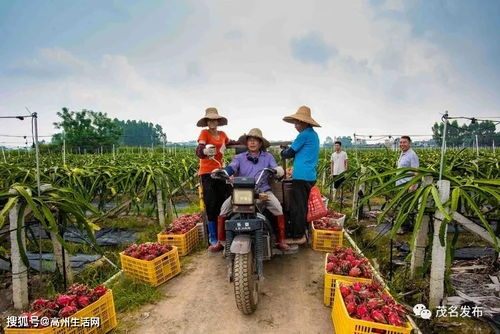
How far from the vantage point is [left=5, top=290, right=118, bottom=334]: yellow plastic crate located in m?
2.36

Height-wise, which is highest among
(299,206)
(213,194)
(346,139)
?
(346,139)

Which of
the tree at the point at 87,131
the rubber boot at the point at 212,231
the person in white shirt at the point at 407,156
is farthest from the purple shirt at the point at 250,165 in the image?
the tree at the point at 87,131

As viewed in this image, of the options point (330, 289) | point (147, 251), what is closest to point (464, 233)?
point (330, 289)

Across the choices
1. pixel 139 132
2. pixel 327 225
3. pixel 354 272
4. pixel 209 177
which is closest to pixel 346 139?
pixel 327 225

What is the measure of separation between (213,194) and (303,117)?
1605mm

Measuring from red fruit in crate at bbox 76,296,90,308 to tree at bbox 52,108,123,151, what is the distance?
132ft

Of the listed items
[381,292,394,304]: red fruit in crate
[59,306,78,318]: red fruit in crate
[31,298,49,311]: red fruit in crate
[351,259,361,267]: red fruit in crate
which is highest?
[351,259,361,267]: red fruit in crate

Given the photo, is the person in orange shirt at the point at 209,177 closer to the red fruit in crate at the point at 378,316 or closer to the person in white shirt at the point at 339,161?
the red fruit in crate at the point at 378,316

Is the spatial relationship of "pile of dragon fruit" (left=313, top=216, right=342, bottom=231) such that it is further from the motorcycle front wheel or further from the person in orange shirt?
the motorcycle front wheel

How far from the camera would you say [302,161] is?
405 centimetres

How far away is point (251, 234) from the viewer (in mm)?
3320

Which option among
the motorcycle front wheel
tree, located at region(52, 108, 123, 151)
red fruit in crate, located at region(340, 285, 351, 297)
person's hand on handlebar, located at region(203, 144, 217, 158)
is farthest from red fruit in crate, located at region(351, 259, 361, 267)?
tree, located at region(52, 108, 123, 151)

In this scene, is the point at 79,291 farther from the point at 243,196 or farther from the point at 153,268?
the point at 243,196

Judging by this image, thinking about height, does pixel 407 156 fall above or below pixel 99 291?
above
